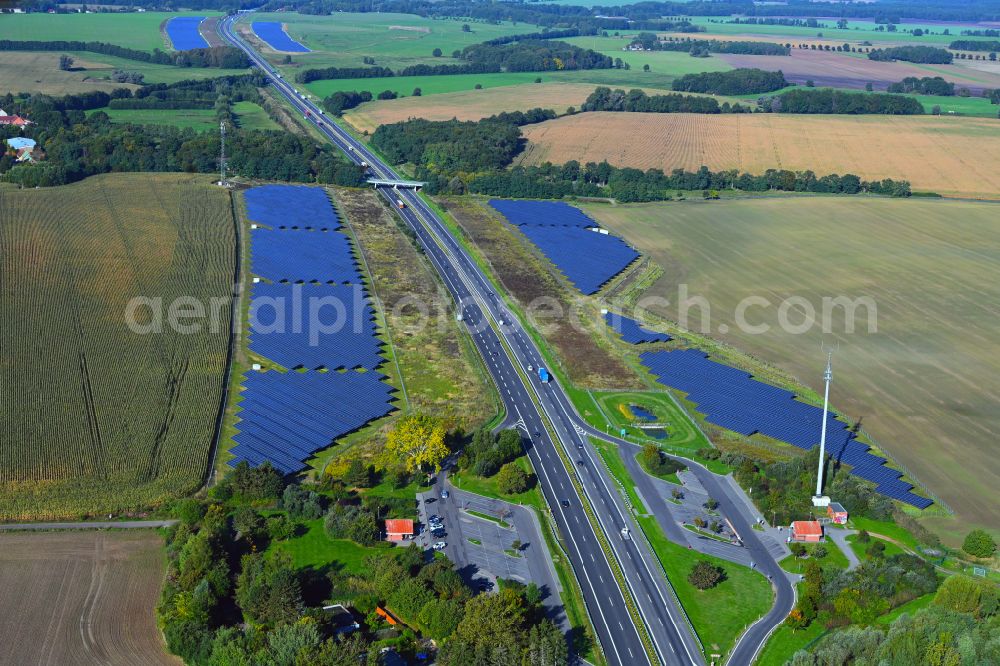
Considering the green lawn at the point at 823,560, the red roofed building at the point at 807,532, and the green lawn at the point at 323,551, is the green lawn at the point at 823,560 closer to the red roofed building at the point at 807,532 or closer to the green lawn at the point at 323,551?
the red roofed building at the point at 807,532

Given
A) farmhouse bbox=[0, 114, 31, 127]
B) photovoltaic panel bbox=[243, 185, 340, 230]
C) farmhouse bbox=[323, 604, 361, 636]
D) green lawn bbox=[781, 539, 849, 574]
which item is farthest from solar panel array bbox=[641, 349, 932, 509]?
farmhouse bbox=[0, 114, 31, 127]

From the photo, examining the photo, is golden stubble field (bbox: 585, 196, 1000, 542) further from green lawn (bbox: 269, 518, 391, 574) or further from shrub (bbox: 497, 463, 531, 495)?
green lawn (bbox: 269, 518, 391, 574)

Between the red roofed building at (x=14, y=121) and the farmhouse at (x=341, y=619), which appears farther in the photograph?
the red roofed building at (x=14, y=121)

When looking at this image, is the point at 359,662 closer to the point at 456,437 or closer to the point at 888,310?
the point at 456,437

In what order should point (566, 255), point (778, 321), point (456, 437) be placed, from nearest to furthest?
point (456, 437)
point (778, 321)
point (566, 255)

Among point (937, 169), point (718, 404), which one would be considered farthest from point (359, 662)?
point (937, 169)

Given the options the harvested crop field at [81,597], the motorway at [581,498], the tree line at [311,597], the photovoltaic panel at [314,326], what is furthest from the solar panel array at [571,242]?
the harvested crop field at [81,597]
